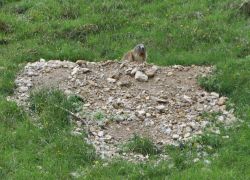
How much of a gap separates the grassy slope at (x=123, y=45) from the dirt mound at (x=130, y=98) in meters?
0.59

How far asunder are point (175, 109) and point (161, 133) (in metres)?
1.16

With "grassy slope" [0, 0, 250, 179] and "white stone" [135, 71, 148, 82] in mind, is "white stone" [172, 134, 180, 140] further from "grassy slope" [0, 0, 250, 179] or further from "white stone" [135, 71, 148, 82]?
"white stone" [135, 71, 148, 82]

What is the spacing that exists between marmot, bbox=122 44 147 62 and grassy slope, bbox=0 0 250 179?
83 centimetres

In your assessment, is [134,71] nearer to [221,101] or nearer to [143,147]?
[221,101]

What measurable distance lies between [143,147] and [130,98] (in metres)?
2.38

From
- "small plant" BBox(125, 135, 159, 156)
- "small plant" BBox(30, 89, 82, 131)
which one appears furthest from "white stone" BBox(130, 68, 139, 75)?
"small plant" BBox(125, 135, 159, 156)

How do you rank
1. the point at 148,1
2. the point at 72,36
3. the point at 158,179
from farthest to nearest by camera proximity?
1. the point at 148,1
2. the point at 72,36
3. the point at 158,179

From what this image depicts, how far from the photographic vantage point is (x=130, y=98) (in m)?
15.9

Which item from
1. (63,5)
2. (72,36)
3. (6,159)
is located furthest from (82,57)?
(6,159)

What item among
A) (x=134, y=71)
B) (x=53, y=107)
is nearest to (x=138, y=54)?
(x=134, y=71)

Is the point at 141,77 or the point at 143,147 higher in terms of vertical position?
the point at 141,77

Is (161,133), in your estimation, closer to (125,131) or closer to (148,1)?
(125,131)

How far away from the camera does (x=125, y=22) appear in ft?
71.7

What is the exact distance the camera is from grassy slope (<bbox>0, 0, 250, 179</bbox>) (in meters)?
13.0
